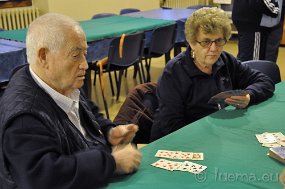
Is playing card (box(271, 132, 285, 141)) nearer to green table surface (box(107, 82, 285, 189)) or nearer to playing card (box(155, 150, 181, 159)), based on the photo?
green table surface (box(107, 82, 285, 189))

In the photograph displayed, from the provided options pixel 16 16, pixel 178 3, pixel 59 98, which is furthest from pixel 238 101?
pixel 178 3

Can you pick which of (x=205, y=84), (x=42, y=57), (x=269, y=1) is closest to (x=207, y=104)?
(x=205, y=84)

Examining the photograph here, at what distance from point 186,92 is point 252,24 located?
2.21 meters

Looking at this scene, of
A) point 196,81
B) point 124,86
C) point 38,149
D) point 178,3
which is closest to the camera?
point 38,149

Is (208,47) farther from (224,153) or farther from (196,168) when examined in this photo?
(196,168)

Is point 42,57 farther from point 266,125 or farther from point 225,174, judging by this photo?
point 266,125

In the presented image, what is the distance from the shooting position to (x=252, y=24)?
13.3 ft

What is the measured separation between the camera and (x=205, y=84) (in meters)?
2.19

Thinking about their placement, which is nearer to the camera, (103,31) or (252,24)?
(252,24)

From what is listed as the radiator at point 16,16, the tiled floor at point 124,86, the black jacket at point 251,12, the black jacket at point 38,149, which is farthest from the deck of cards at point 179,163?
the radiator at point 16,16

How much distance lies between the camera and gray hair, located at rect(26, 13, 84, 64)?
1.38 metres

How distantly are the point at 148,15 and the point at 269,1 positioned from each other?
84.0 inches

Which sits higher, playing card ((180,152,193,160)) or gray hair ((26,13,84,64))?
gray hair ((26,13,84,64))

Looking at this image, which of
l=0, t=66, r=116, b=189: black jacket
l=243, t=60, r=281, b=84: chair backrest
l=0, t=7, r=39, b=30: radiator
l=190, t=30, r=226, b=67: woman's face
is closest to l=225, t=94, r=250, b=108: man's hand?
l=190, t=30, r=226, b=67: woman's face
